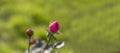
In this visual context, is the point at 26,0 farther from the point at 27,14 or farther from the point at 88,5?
the point at 88,5

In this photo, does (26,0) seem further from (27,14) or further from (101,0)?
(101,0)

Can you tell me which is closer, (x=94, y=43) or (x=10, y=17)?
(x=94, y=43)

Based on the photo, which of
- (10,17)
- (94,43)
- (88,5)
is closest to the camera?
(94,43)

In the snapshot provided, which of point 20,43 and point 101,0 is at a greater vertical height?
point 101,0

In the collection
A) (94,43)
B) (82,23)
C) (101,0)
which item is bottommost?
(94,43)

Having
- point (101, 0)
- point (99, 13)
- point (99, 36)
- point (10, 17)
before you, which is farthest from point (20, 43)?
point (101, 0)

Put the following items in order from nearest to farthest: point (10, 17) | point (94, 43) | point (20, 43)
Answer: point (20, 43)
point (94, 43)
point (10, 17)
